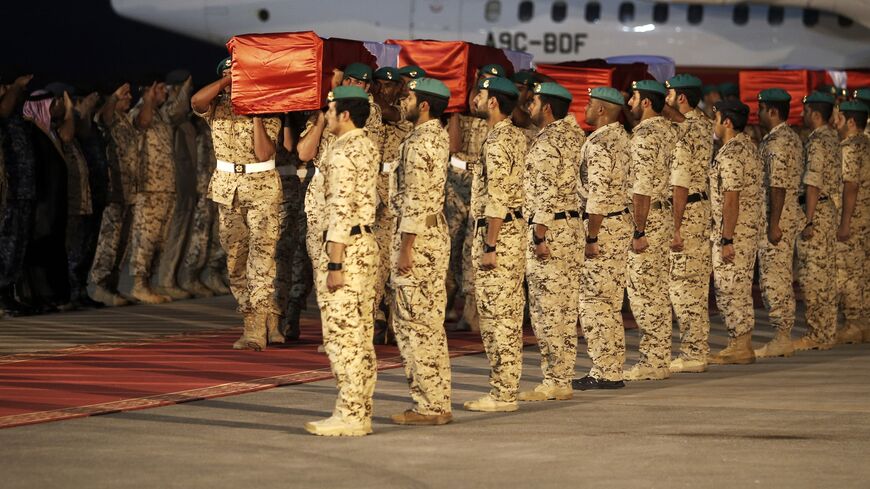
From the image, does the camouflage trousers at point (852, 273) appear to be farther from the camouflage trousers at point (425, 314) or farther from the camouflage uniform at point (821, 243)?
the camouflage trousers at point (425, 314)

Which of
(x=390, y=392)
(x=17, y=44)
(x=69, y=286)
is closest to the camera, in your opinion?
(x=390, y=392)

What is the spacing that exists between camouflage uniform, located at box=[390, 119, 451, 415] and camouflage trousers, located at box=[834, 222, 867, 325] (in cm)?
557

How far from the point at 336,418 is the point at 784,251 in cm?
487

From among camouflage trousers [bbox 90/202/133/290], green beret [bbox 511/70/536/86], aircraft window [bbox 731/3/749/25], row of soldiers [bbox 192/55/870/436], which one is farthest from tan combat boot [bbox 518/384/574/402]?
aircraft window [bbox 731/3/749/25]

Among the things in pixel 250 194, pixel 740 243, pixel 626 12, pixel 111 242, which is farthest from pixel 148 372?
pixel 626 12

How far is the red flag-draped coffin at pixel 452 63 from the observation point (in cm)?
1221

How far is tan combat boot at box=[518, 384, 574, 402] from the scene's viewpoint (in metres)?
9.30

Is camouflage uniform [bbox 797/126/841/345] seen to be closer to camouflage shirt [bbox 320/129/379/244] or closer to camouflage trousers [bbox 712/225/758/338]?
camouflage trousers [bbox 712/225/758/338]

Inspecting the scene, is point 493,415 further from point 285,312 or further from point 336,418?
point 285,312

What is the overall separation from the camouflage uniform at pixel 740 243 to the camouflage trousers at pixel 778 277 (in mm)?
460

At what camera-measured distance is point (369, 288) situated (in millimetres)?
7910

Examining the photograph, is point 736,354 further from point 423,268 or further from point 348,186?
point 348,186

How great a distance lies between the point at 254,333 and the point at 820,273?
13.5 ft

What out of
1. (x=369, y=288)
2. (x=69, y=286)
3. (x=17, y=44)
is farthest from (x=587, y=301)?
(x=17, y=44)
